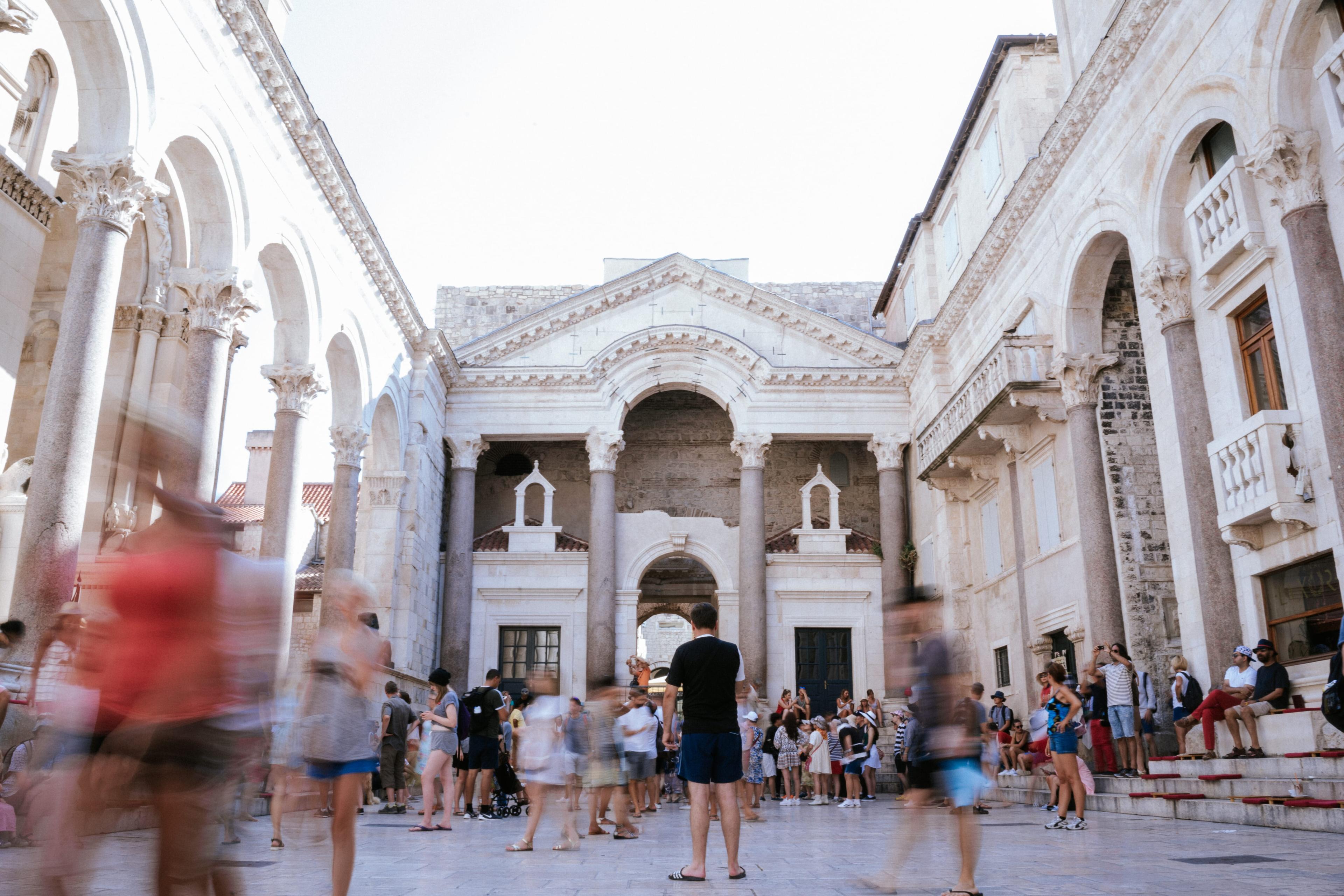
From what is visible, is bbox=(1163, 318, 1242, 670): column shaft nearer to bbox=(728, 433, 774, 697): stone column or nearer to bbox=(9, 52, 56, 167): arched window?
bbox=(728, 433, 774, 697): stone column

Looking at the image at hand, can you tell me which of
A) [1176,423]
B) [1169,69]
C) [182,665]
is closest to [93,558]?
[182,665]

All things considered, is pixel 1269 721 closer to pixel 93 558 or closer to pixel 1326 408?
pixel 1326 408

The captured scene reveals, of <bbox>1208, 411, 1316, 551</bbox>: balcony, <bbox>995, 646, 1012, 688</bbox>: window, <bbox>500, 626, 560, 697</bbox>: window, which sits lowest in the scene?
<bbox>995, 646, 1012, 688</bbox>: window

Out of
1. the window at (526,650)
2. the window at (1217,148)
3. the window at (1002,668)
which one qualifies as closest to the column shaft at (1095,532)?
the window at (1217,148)

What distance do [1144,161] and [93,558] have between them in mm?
15547

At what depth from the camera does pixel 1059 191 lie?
53.2 feet

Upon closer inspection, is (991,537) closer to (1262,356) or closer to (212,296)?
(1262,356)

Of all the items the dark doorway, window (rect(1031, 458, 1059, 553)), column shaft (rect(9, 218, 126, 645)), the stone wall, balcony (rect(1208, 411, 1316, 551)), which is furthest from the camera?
the dark doorway

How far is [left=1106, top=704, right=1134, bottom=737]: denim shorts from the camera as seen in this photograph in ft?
41.1

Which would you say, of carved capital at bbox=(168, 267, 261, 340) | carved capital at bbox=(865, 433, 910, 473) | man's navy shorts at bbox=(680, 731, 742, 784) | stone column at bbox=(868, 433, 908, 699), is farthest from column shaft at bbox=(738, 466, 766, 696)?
man's navy shorts at bbox=(680, 731, 742, 784)

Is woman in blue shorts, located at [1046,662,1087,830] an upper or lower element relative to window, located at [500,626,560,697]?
lower

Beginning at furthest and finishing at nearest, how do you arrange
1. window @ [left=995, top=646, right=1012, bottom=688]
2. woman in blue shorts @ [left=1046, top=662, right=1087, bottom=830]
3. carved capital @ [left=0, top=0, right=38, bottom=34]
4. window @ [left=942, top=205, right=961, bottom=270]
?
window @ [left=942, top=205, right=961, bottom=270], window @ [left=995, top=646, right=1012, bottom=688], carved capital @ [left=0, top=0, right=38, bottom=34], woman in blue shorts @ [left=1046, top=662, right=1087, bottom=830]

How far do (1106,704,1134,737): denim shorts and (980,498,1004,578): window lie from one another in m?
7.58

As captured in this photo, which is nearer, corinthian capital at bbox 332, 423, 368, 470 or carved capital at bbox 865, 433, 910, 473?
corinthian capital at bbox 332, 423, 368, 470
